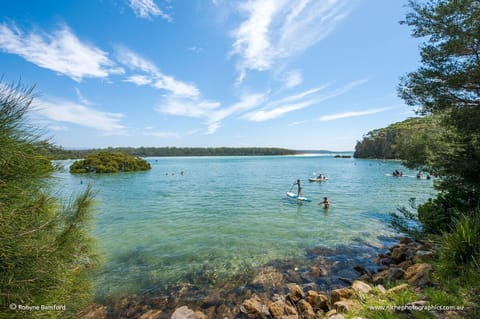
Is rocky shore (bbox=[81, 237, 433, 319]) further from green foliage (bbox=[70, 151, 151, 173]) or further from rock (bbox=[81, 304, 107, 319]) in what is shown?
green foliage (bbox=[70, 151, 151, 173])

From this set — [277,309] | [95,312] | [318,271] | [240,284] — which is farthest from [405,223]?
[95,312]

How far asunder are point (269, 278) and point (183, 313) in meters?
2.72

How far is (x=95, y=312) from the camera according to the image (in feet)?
16.3

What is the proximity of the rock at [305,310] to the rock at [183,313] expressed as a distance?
7.78 ft

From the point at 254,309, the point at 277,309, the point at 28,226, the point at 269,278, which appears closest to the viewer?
the point at 28,226

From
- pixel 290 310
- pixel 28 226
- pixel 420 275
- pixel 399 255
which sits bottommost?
pixel 290 310

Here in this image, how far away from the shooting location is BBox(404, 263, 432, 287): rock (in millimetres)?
3945

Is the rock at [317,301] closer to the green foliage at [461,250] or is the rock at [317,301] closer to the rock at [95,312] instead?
the green foliage at [461,250]

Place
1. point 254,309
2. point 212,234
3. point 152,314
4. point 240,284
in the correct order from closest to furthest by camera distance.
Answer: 1. point 254,309
2. point 152,314
3. point 240,284
4. point 212,234

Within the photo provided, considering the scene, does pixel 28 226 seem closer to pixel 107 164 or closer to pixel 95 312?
pixel 95 312

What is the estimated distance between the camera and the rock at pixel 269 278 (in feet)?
19.4

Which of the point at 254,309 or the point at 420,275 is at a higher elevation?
the point at 420,275

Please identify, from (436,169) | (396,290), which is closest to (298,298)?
(396,290)

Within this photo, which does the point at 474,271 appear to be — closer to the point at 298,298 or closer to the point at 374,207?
the point at 298,298
